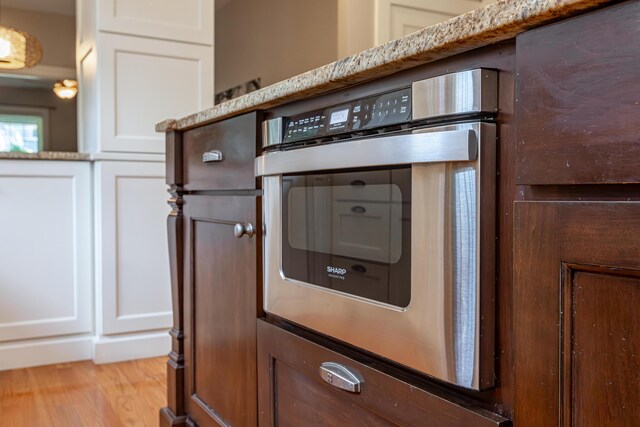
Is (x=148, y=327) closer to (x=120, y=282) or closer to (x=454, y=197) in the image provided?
(x=120, y=282)

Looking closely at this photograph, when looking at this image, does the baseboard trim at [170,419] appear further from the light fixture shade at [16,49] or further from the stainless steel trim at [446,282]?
the light fixture shade at [16,49]

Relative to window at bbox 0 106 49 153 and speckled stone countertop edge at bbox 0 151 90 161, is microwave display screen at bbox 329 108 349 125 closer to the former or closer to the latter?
speckled stone countertop edge at bbox 0 151 90 161

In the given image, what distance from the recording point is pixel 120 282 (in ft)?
8.46

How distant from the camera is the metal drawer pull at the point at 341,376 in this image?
0.84 metres

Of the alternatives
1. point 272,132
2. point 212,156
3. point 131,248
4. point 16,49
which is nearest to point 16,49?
point 16,49

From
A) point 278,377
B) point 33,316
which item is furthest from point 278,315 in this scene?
point 33,316

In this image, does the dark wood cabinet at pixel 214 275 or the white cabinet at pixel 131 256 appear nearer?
the dark wood cabinet at pixel 214 275

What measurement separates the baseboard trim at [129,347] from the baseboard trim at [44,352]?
0.28ft

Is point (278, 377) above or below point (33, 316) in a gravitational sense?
above

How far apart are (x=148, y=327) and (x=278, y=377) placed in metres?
1.72

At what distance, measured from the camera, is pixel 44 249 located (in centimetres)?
252

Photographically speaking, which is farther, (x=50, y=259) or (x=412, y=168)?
(x=50, y=259)

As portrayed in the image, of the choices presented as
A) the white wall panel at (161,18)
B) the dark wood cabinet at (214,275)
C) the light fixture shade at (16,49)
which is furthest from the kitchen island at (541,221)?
the light fixture shade at (16,49)

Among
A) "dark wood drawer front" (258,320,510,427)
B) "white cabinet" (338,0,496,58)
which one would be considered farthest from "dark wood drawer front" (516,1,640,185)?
"white cabinet" (338,0,496,58)
